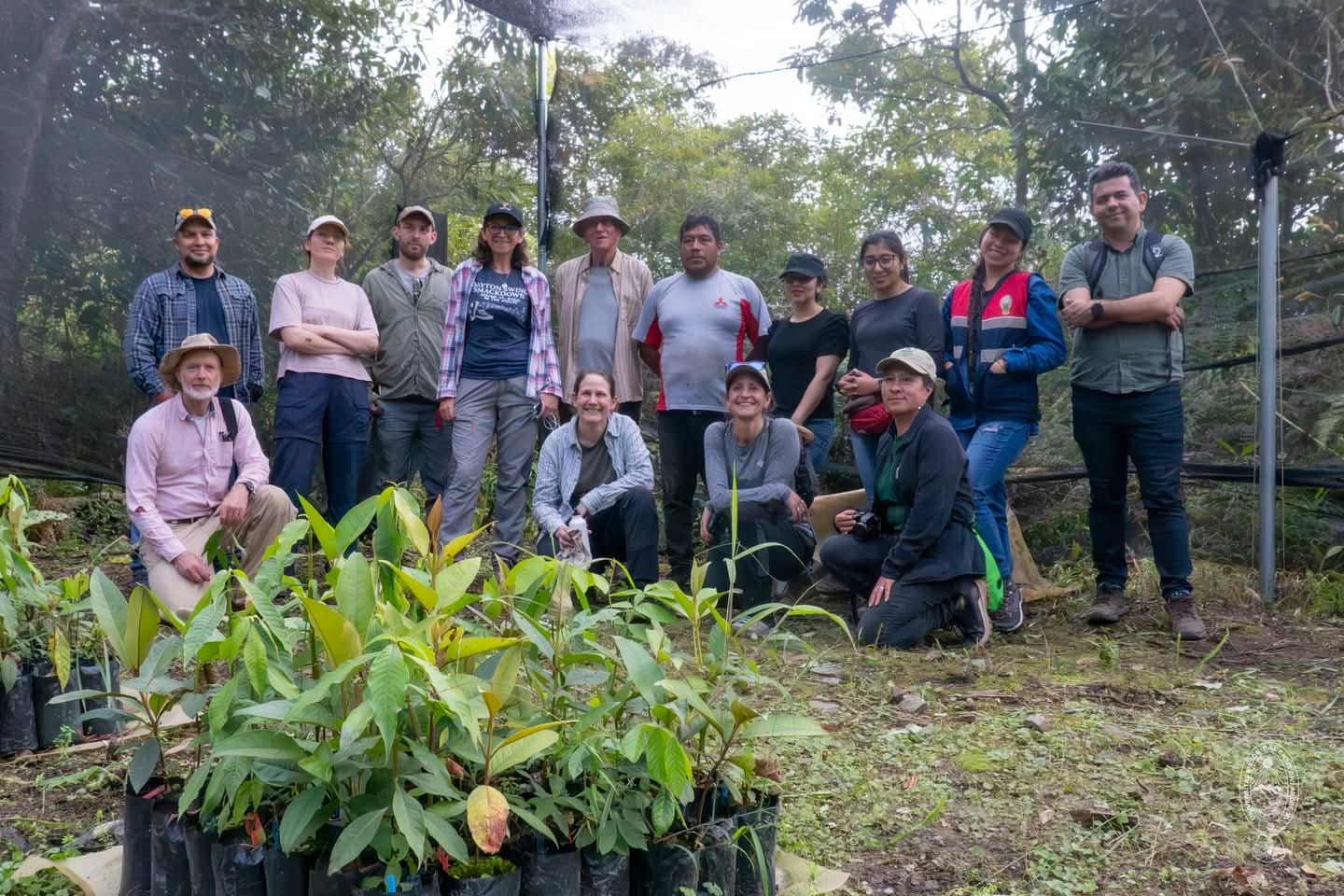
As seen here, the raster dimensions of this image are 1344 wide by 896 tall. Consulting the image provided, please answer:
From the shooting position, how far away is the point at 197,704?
76.9 inches

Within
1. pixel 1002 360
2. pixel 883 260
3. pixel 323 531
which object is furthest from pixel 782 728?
pixel 883 260

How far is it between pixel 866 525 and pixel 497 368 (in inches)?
65.0

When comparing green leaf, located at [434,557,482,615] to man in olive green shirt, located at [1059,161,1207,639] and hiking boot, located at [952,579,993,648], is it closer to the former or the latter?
hiking boot, located at [952,579,993,648]

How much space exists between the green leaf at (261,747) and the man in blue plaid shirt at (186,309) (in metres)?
3.05

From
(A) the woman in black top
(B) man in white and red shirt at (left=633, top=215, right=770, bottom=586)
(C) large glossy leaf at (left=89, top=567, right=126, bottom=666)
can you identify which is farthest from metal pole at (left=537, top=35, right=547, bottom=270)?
(C) large glossy leaf at (left=89, top=567, right=126, bottom=666)

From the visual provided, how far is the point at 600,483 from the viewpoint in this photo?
4785 millimetres

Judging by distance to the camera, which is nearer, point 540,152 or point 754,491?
point 754,491

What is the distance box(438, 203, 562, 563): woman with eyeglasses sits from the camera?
4.89m

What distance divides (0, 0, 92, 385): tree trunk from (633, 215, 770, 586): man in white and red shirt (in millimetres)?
2670

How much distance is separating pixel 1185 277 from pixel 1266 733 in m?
1.74

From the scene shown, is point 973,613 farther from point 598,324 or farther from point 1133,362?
point 598,324

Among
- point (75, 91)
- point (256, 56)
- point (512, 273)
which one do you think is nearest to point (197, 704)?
point (512, 273)

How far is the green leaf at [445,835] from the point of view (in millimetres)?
1608

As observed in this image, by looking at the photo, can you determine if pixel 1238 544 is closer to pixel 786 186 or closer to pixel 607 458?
pixel 607 458
